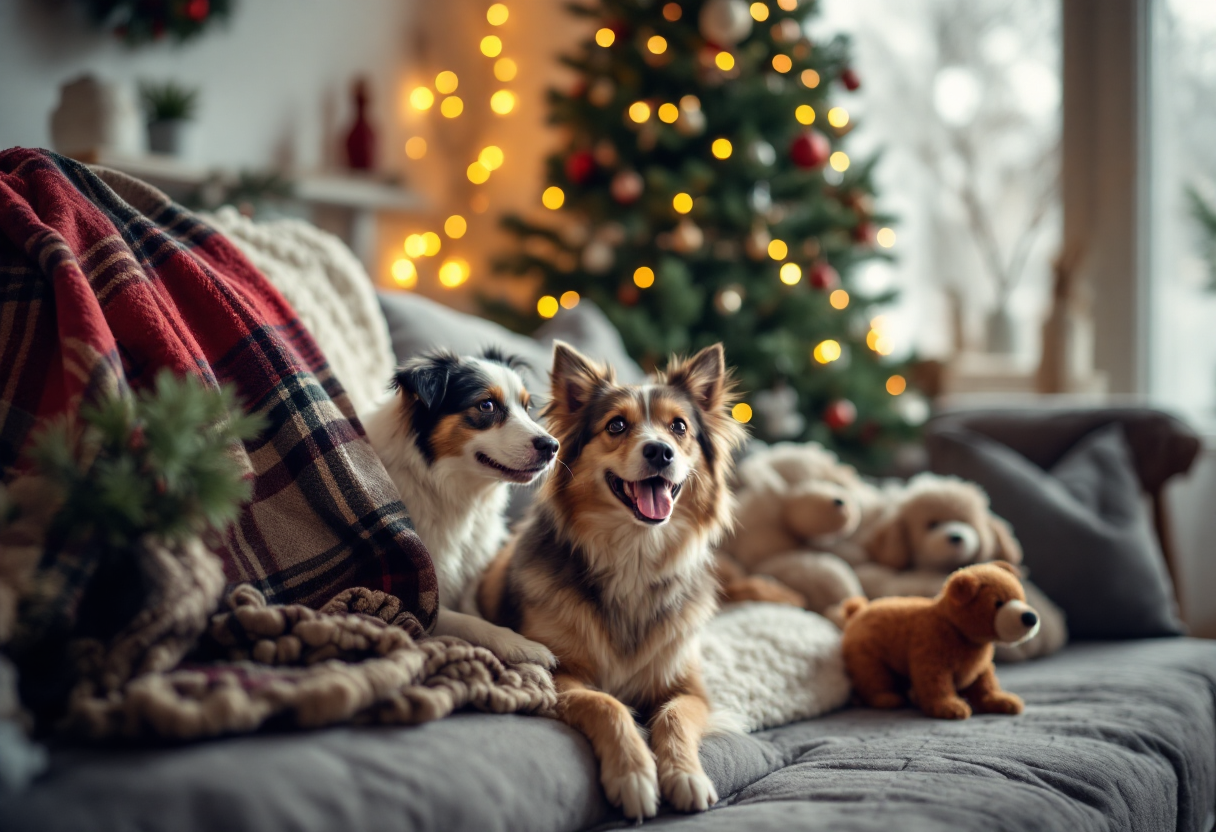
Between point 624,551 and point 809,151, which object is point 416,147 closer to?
point 809,151

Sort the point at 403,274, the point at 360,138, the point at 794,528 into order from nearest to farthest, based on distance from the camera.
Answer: the point at 794,528, the point at 360,138, the point at 403,274

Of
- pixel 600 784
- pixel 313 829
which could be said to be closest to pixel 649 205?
pixel 600 784

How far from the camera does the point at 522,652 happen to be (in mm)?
1321

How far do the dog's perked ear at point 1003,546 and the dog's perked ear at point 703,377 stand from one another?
813mm

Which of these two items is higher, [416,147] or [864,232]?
[416,147]

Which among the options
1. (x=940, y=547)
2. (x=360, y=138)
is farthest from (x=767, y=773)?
(x=360, y=138)

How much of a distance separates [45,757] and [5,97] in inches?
113

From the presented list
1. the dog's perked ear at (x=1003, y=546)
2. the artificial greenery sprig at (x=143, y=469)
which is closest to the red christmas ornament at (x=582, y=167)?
the dog's perked ear at (x=1003, y=546)

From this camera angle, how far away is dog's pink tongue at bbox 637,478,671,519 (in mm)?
1441

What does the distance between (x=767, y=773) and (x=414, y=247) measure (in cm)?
356

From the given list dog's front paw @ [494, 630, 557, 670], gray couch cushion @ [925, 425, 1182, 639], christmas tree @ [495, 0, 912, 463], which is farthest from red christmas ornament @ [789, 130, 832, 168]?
dog's front paw @ [494, 630, 557, 670]

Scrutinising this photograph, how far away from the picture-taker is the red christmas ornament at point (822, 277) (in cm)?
342

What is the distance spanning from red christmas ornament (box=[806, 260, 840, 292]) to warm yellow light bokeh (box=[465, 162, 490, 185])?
1975 millimetres

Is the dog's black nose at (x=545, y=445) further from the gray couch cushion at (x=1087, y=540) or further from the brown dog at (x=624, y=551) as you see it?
the gray couch cushion at (x=1087, y=540)
